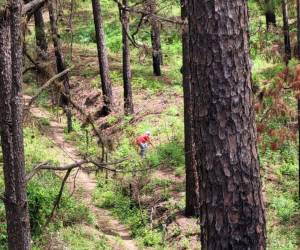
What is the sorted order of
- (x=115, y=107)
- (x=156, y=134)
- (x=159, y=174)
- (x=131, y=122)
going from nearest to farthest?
(x=159, y=174) → (x=156, y=134) → (x=131, y=122) → (x=115, y=107)

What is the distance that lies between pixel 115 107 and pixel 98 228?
9.00 metres

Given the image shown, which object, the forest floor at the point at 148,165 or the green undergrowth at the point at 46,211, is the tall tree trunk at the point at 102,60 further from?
the green undergrowth at the point at 46,211

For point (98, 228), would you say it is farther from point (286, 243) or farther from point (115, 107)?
point (115, 107)

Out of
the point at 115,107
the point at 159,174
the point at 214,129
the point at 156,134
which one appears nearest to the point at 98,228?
the point at 159,174

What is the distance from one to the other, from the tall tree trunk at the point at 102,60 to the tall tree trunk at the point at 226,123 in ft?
55.5

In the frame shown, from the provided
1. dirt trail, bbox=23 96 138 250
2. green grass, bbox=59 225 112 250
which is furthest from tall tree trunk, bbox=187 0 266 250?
green grass, bbox=59 225 112 250

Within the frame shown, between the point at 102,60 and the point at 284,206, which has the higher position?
the point at 102,60

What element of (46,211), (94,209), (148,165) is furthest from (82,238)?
(148,165)

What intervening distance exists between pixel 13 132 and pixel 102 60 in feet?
48.9

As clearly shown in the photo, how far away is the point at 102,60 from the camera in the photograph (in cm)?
2156

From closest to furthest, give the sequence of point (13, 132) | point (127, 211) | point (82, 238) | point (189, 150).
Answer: point (13, 132) → point (82, 238) → point (189, 150) → point (127, 211)

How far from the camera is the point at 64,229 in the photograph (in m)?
13.2

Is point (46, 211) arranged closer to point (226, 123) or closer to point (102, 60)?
point (102, 60)

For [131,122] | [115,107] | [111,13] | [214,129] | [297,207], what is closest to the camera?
[214,129]
